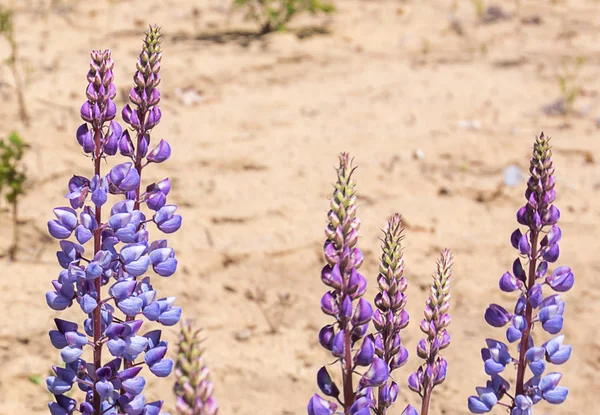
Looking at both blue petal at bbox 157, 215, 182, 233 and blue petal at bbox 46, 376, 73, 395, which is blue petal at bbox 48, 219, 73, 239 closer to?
blue petal at bbox 157, 215, 182, 233

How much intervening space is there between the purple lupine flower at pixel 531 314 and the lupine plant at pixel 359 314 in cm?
17

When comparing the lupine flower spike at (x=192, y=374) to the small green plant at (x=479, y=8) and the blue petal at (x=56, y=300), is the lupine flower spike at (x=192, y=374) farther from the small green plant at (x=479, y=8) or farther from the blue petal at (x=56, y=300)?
the small green plant at (x=479, y=8)

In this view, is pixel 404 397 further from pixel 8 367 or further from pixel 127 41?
pixel 127 41

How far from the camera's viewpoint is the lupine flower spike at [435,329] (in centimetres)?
184

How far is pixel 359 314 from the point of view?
165 cm

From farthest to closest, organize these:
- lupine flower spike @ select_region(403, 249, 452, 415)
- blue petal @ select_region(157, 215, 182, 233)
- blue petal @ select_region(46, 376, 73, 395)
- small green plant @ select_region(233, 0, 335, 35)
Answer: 1. small green plant @ select_region(233, 0, 335, 35)
2. blue petal @ select_region(157, 215, 182, 233)
3. blue petal @ select_region(46, 376, 73, 395)
4. lupine flower spike @ select_region(403, 249, 452, 415)

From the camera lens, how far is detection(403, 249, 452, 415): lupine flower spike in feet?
6.03

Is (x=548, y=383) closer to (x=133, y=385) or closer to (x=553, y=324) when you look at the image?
(x=553, y=324)

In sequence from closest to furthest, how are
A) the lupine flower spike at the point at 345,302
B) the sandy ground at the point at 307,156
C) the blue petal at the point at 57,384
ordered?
the lupine flower spike at the point at 345,302, the blue petal at the point at 57,384, the sandy ground at the point at 307,156

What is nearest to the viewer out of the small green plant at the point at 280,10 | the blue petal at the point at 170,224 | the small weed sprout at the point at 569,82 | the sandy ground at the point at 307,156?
the blue petal at the point at 170,224

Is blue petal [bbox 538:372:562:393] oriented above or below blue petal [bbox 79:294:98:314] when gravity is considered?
below

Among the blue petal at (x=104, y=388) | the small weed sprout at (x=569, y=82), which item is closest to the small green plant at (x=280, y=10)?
the small weed sprout at (x=569, y=82)

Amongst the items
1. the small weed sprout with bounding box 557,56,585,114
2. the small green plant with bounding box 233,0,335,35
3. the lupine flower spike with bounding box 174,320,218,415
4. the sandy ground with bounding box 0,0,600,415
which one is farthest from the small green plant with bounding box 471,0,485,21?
the lupine flower spike with bounding box 174,320,218,415

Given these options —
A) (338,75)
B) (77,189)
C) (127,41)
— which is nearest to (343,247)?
(77,189)
